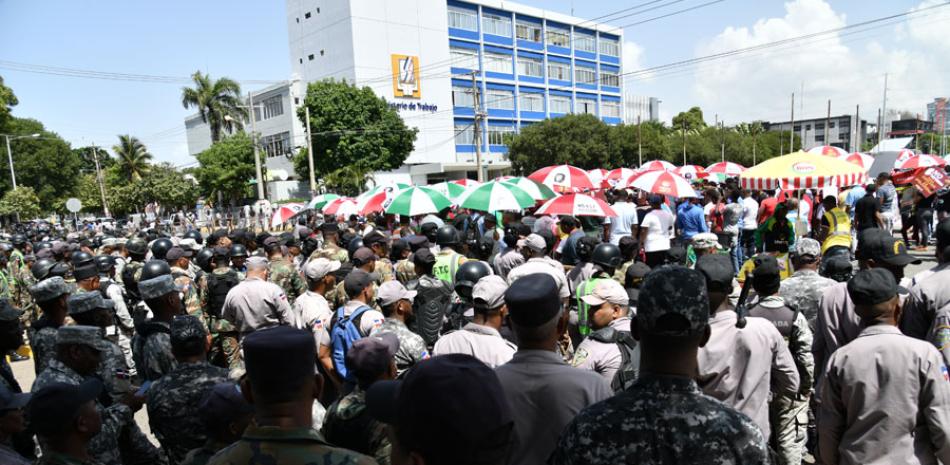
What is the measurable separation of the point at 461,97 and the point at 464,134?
412cm

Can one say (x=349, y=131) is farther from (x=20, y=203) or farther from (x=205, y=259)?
(x=205, y=259)

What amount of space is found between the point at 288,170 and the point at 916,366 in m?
55.8

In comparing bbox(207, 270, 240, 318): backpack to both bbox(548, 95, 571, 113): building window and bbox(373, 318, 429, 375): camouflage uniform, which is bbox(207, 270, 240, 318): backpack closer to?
bbox(373, 318, 429, 375): camouflage uniform

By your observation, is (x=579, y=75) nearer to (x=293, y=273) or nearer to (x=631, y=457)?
(x=293, y=273)

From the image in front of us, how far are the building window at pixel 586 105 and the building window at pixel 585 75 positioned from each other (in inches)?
90.8

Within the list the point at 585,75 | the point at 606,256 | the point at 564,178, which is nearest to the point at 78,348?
the point at 606,256

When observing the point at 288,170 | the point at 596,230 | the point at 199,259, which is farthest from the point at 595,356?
the point at 288,170

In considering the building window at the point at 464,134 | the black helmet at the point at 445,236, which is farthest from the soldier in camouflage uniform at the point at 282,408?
the building window at the point at 464,134

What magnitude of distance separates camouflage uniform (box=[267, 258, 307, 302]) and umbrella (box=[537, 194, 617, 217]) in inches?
159

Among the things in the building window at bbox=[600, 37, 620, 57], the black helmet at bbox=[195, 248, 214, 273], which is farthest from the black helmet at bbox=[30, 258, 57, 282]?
the building window at bbox=[600, 37, 620, 57]

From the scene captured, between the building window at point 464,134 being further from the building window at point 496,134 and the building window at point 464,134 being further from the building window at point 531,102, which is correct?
the building window at point 531,102

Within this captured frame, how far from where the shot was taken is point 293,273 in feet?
22.4

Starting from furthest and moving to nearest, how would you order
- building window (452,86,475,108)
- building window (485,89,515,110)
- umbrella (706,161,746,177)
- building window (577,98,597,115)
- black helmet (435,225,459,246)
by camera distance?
building window (577,98,597,115) < building window (485,89,515,110) < building window (452,86,475,108) < umbrella (706,161,746,177) < black helmet (435,225,459,246)

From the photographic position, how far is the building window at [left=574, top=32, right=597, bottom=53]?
69.4 meters
